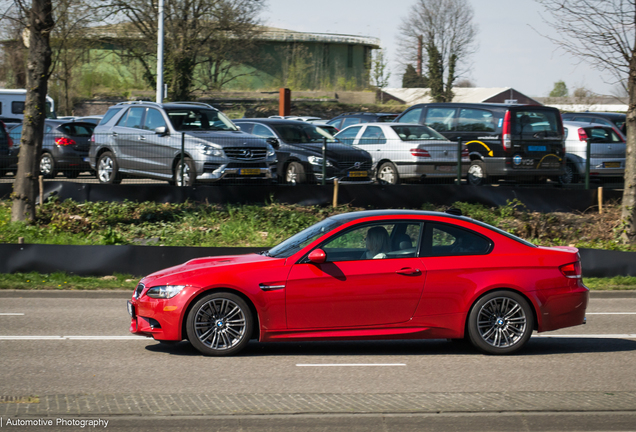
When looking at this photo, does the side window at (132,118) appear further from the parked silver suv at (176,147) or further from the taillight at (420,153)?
the taillight at (420,153)

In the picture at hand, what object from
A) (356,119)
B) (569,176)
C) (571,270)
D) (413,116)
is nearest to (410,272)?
(571,270)

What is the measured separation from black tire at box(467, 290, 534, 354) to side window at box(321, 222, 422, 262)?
87cm

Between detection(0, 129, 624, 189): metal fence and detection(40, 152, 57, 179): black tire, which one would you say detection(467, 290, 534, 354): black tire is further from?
detection(40, 152, 57, 179): black tire

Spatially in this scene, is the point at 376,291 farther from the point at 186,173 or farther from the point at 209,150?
the point at 186,173

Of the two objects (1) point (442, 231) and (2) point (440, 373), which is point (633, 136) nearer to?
(1) point (442, 231)

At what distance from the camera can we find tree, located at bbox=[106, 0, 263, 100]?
40.1 metres

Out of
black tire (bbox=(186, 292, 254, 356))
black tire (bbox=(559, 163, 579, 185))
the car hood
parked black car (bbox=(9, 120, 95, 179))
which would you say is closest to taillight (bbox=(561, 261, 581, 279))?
the car hood

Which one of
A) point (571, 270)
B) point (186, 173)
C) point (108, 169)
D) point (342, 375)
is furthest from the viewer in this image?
point (108, 169)

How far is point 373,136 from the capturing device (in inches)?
712

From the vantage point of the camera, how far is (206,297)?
670 cm

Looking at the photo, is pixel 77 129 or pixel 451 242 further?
pixel 77 129

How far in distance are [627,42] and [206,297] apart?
35.8 ft

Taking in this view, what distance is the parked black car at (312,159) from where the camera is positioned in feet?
53.8

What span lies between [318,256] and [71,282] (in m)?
5.88
